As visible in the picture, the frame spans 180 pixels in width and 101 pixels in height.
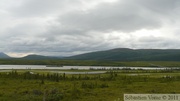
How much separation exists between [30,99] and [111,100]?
10177 millimetres

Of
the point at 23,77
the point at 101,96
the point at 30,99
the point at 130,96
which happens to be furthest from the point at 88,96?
the point at 23,77

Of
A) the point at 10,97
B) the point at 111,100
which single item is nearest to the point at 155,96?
the point at 111,100

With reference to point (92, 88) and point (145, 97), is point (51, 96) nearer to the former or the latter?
point (92, 88)

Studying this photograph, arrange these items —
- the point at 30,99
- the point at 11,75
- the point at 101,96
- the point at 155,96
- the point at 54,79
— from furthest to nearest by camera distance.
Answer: the point at 11,75 → the point at 54,79 → the point at 101,96 → the point at 30,99 → the point at 155,96

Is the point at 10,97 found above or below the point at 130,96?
below

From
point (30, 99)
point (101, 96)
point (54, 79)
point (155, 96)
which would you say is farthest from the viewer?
point (54, 79)

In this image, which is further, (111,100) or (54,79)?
(54,79)

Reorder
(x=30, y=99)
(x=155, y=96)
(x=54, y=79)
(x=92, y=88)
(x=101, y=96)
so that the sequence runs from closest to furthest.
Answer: (x=155, y=96) < (x=30, y=99) < (x=101, y=96) < (x=92, y=88) < (x=54, y=79)

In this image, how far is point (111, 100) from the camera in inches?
1298

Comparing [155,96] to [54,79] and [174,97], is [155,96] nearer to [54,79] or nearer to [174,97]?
[174,97]

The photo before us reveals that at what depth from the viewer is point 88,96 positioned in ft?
120

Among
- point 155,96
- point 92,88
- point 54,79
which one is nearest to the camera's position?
point 155,96

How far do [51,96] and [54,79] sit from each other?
30025 mm

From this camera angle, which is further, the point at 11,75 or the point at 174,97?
the point at 11,75
